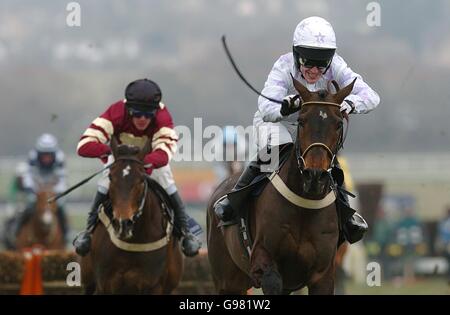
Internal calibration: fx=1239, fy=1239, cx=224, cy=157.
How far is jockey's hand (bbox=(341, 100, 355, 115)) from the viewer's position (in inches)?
308

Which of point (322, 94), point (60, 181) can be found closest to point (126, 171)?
point (322, 94)

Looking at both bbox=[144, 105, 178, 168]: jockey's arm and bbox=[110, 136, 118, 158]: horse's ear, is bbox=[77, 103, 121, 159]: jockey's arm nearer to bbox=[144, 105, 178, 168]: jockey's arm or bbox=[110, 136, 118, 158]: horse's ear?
bbox=[110, 136, 118, 158]: horse's ear

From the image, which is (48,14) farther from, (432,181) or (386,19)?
(432,181)

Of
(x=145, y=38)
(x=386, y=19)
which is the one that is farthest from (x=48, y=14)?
(x=386, y=19)

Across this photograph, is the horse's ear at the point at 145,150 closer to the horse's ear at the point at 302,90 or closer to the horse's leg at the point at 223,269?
the horse's leg at the point at 223,269

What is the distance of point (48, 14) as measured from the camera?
45.3 meters

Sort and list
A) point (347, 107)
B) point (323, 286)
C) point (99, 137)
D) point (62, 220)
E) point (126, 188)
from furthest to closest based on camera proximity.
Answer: point (62, 220) < point (99, 137) < point (126, 188) < point (323, 286) < point (347, 107)

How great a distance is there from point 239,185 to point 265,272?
92 cm

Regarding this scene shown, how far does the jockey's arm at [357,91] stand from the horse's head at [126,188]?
181cm

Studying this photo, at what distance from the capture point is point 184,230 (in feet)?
33.5

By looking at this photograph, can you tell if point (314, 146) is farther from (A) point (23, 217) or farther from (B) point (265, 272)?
(A) point (23, 217)

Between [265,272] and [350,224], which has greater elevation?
[350,224]

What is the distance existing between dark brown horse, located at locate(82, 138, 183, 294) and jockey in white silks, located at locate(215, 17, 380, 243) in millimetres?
854

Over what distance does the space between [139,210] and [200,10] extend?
3780 centimetres
